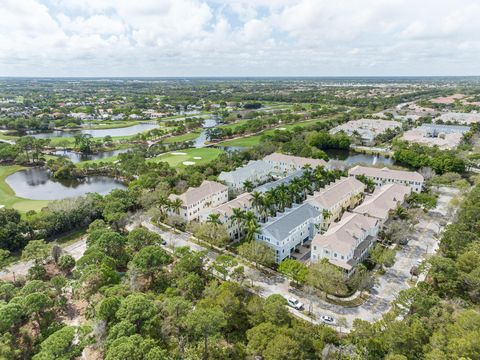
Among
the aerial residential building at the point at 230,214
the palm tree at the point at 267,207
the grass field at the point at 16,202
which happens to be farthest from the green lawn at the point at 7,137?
the palm tree at the point at 267,207

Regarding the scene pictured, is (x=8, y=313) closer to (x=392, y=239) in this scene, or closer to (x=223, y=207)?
(x=223, y=207)

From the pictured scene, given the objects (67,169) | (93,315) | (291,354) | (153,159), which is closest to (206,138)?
(153,159)

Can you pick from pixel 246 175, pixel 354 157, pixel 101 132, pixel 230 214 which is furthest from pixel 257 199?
pixel 101 132

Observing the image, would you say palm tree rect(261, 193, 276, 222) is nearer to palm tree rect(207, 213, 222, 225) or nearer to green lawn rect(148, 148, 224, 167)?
palm tree rect(207, 213, 222, 225)

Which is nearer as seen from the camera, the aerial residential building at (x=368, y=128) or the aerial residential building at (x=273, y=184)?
the aerial residential building at (x=273, y=184)

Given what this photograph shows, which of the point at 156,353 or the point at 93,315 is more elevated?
the point at 156,353

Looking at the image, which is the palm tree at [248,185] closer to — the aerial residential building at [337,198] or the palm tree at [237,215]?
the aerial residential building at [337,198]

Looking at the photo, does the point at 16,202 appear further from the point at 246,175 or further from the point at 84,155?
the point at 84,155
